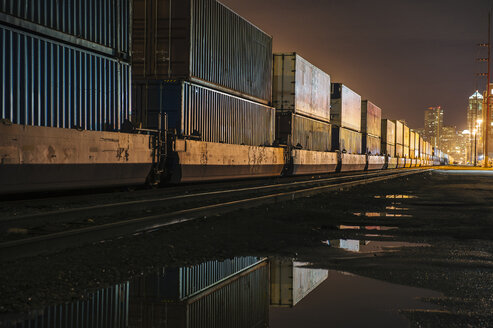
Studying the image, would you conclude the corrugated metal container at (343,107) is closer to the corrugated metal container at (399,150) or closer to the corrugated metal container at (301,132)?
the corrugated metal container at (301,132)

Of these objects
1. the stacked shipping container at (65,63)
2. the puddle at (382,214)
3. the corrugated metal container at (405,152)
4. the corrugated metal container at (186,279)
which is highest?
the stacked shipping container at (65,63)

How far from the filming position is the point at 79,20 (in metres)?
13.6

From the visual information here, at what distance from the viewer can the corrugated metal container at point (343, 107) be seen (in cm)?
3712

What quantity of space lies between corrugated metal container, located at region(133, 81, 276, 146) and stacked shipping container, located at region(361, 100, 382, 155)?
24719 mm

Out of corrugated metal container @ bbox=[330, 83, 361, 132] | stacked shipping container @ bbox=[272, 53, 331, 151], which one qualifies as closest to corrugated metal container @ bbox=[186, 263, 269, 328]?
stacked shipping container @ bbox=[272, 53, 331, 151]

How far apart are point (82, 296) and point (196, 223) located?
4704mm

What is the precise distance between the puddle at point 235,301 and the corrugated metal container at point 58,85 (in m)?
8.20

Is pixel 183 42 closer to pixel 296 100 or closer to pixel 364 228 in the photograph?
pixel 296 100

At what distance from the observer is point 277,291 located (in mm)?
4516

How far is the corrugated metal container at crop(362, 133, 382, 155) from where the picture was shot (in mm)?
45803

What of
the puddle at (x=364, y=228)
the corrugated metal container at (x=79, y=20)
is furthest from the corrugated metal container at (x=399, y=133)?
the puddle at (x=364, y=228)

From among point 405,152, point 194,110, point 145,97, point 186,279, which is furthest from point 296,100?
point 405,152

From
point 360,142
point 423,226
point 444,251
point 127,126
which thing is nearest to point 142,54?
point 127,126

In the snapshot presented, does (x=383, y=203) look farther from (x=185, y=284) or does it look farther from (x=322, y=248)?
(x=185, y=284)
